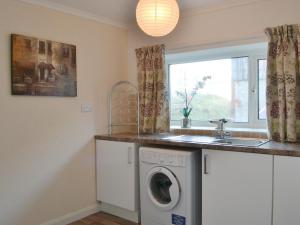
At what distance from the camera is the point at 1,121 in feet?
7.41

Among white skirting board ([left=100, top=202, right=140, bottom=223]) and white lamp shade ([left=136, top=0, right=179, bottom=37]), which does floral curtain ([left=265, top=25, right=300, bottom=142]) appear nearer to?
white lamp shade ([left=136, top=0, right=179, bottom=37])

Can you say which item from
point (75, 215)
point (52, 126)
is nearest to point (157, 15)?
point (52, 126)

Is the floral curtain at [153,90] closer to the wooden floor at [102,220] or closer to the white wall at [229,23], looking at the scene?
the white wall at [229,23]

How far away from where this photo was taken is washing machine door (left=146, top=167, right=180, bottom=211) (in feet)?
7.76

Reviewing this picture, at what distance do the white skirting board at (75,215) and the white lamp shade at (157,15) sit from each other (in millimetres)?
2022

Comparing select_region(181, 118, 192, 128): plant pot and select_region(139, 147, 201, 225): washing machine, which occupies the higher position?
select_region(181, 118, 192, 128): plant pot

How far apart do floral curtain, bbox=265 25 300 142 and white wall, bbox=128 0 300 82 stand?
6.7 inches

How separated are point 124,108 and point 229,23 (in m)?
1.58

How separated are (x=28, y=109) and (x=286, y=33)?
7.74ft

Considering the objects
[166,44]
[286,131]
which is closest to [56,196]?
[166,44]

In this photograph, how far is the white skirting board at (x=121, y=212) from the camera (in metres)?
2.79

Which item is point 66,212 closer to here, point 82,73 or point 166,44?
point 82,73

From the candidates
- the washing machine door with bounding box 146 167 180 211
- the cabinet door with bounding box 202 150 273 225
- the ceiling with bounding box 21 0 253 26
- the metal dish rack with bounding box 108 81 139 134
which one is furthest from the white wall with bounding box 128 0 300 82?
the washing machine door with bounding box 146 167 180 211

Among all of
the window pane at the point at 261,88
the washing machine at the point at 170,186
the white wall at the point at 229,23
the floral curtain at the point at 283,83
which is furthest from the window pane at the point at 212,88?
the washing machine at the point at 170,186
